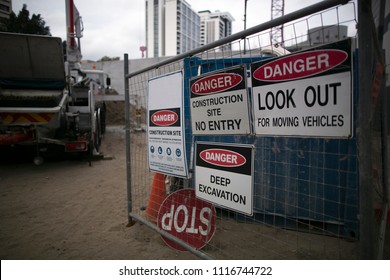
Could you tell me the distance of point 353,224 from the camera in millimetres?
2779

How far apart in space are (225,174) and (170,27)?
54102mm

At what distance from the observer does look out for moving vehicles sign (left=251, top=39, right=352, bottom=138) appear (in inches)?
58.0

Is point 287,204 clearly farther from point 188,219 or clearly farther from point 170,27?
point 170,27

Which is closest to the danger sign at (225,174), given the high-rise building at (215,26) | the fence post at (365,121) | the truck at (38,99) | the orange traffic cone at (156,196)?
the fence post at (365,121)

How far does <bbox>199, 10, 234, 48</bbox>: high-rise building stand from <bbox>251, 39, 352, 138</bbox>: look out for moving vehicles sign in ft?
121

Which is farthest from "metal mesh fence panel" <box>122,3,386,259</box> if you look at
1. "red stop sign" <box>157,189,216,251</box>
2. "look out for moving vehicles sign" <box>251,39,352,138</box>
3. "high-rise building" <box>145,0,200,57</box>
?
"high-rise building" <box>145,0,200,57</box>

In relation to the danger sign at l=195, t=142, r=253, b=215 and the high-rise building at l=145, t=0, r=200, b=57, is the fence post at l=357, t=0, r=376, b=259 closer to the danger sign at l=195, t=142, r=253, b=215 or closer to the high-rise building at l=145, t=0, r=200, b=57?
the danger sign at l=195, t=142, r=253, b=215

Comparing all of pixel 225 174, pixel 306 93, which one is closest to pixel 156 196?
pixel 225 174

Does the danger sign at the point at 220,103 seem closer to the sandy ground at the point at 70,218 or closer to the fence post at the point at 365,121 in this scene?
the fence post at the point at 365,121

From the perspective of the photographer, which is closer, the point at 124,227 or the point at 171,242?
the point at 171,242

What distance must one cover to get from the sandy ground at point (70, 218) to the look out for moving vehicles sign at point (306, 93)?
1.74m
